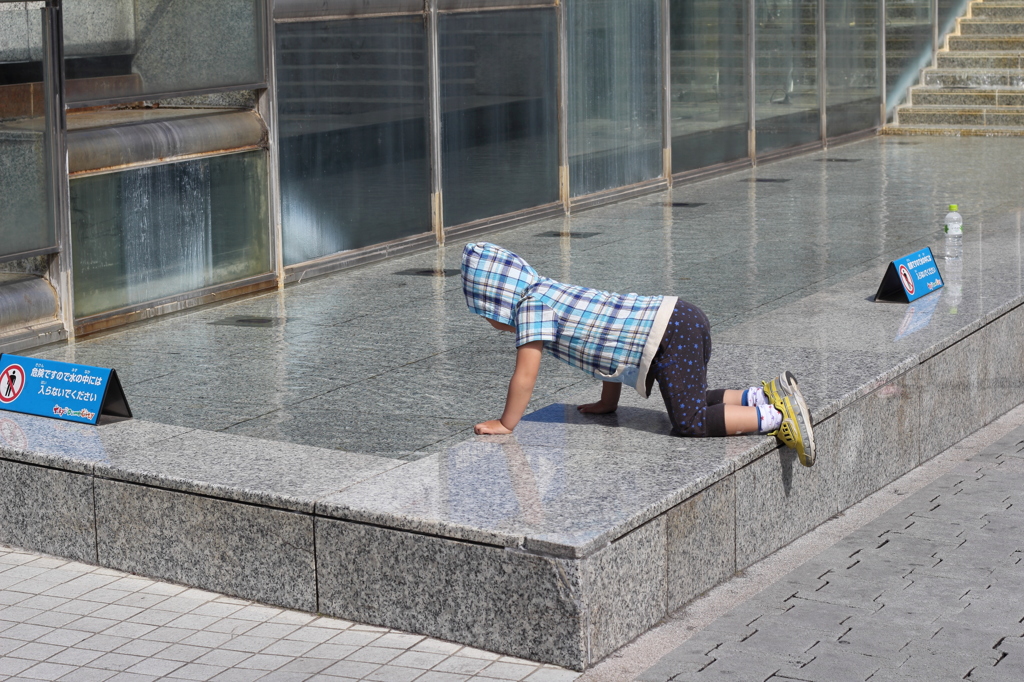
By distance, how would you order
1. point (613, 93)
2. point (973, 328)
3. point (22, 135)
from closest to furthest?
point (973, 328), point (22, 135), point (613, 93)

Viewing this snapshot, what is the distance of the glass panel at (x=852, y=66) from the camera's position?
20391mm

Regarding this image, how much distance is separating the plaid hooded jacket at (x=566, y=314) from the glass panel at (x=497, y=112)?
23.4 ft

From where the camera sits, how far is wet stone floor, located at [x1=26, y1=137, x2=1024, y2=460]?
7172 mm

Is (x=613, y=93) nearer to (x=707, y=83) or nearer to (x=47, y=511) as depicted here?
(x=707, y=83)

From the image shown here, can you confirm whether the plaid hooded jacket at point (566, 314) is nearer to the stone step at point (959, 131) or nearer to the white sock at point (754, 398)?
the white sock at point (754, 398)

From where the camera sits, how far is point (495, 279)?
5.82 meters

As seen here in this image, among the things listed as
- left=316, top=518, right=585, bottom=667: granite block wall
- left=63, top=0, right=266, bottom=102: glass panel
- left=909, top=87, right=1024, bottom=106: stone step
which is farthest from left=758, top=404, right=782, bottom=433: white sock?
left=909, top=87, right=1024, bottom=106: stone step

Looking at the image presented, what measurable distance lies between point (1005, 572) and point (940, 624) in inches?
26.5

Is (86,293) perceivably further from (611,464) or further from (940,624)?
(940,624)

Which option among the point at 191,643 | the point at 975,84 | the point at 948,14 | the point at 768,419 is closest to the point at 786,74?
the point at 975,84

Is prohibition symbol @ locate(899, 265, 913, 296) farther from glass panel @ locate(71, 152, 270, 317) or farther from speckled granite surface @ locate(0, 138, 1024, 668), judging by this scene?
glass panel @ locate(71, 152, 270, 317)

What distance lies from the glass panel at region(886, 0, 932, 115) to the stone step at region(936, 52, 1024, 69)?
370mm

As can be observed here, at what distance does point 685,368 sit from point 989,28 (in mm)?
18864

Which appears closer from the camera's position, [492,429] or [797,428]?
[797,428]
